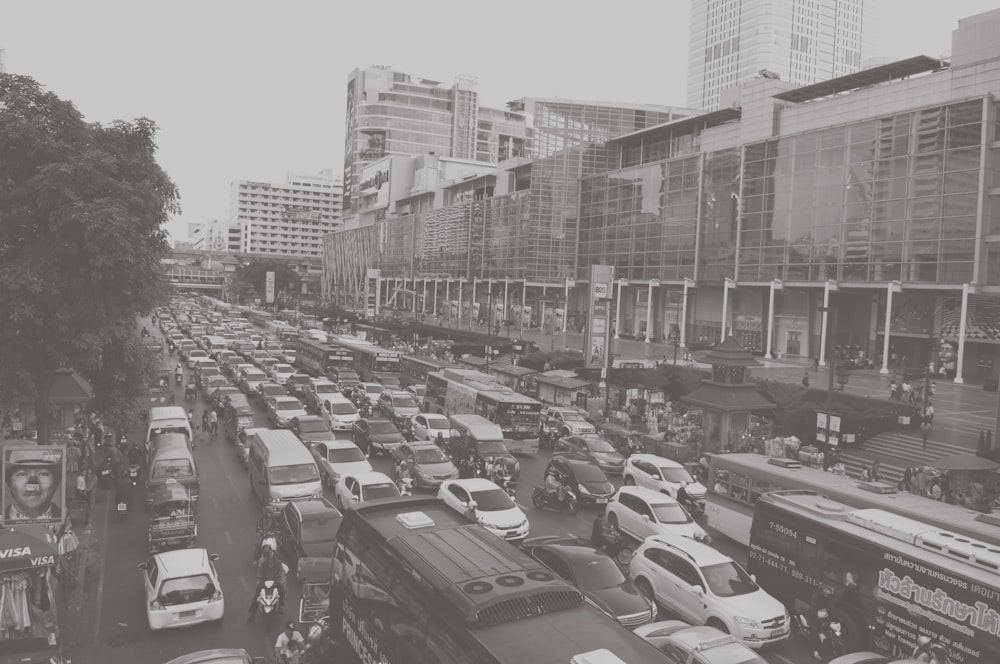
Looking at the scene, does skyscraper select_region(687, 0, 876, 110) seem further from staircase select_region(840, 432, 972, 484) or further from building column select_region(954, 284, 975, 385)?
staircase select_region(840, 432, 972, 484)

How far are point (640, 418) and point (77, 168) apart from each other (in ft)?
89.0

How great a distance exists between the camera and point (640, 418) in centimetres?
3606

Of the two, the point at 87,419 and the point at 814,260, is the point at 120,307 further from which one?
the point at 814,260

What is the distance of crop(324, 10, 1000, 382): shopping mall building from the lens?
43125 millimetres

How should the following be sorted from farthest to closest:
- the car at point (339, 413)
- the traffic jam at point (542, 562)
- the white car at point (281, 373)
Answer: the white car at point (281, 373) < the car at point (339, 413) < the traffic jam at point (542, 562)

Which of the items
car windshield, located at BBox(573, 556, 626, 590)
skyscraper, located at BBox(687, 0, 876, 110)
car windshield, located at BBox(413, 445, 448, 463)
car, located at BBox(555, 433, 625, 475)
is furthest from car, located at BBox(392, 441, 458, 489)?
skyscraper, located at BBox(687, 0, 876, 110)

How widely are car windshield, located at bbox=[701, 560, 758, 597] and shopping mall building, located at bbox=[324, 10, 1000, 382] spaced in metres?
18.3

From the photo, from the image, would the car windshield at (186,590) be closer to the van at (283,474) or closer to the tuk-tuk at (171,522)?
the tuk-tuk at (171,522)

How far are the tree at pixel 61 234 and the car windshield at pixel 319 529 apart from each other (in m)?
6.02

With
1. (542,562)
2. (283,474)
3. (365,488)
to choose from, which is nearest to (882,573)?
(542,562)

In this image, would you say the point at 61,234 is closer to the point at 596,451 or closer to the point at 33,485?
the point at 33,485

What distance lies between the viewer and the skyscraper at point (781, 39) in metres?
168

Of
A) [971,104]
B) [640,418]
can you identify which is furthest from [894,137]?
[640,418]

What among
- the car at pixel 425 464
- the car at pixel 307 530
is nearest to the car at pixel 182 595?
the car at pixel 307 530
